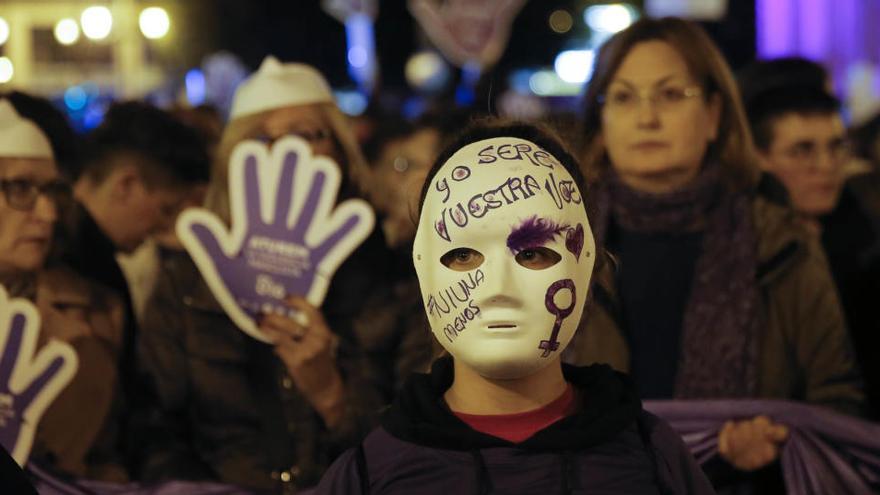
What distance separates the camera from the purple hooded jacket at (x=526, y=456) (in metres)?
2.82

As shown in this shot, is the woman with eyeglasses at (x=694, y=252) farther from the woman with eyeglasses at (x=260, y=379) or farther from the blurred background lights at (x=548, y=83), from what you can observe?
the blurred background lights at (x=548, y=83)

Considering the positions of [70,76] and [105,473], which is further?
[70,76]

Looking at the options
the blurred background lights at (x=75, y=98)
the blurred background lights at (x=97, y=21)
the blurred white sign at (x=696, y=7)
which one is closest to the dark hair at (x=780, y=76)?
the blurred white sign at (x=696, y=7)

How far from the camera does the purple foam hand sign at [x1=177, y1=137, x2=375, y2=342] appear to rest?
4.72 metres

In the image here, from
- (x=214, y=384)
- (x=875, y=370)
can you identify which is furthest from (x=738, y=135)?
(x=214, y=384)

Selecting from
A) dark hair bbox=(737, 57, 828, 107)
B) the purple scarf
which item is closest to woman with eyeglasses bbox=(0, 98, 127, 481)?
the purple scarf

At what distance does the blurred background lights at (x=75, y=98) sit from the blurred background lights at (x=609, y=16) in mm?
10681

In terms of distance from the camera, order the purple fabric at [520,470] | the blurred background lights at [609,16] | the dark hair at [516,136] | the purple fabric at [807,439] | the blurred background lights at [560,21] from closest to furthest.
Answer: the purple fabric at [520,470]
the dark hair at [516,136]
the purple fabric at [807,439]
the blurred background lights at [609,16]
the blurred background lights at [560,21]

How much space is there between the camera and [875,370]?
534 cm

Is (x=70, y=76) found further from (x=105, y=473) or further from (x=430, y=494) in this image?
(x=430, y=494)

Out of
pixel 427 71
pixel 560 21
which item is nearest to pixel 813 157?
pixel 427 71

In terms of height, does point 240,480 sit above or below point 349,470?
below

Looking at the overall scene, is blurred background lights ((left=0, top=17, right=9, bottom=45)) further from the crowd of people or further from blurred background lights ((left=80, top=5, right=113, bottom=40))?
the crowd of people

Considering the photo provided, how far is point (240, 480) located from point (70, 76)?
23.5 m
